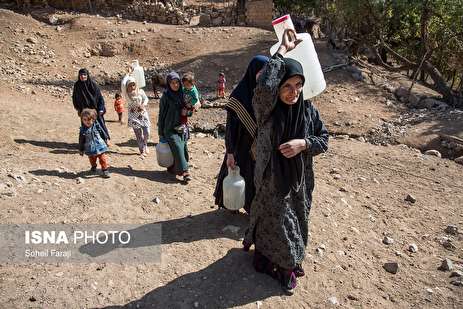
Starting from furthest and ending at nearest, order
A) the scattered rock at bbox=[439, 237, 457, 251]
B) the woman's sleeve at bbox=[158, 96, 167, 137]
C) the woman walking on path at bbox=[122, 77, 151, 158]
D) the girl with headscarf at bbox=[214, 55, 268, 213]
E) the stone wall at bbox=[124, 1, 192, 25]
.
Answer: the stone wall at bbox=[124, 1, 192, 25] < the woman walking on path at bbox=[122, 77, 151, 158] < the woman's sleeve at bbox=[158, 96, 167, 137] < the scattered rock at bbox=[439, 237, 457, 251] < the girl with headscarf at bbox=[214, 55, 268, 213]

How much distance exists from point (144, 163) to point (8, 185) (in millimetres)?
1810

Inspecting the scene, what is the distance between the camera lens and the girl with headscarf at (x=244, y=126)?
2998mm

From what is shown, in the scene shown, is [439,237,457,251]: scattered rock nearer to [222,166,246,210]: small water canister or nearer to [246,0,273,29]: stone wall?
[222,166,246,210]: small water canister

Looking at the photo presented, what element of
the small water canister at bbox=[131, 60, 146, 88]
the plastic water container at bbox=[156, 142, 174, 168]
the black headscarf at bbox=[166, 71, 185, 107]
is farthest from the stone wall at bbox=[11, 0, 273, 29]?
the plastic water container at bbox=[156, 142, 174, 168]

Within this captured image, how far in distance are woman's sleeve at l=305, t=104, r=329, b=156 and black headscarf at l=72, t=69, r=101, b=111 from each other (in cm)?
379

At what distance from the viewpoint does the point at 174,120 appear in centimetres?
460

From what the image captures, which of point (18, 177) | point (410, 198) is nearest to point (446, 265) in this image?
point (410, 198)

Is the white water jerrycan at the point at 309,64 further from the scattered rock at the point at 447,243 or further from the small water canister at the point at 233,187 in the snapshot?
the scattered rock at the point at 447,243

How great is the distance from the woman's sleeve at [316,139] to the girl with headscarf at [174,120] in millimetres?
2102

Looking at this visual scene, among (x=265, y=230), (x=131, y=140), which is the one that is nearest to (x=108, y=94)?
(x=131, y=140)

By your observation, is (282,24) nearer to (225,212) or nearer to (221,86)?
(225,212)

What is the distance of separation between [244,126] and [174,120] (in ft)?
5.44

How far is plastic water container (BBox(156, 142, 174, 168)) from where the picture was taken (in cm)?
464

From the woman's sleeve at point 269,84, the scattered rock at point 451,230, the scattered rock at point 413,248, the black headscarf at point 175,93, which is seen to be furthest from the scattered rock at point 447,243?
the black headscarf at point 175,93
